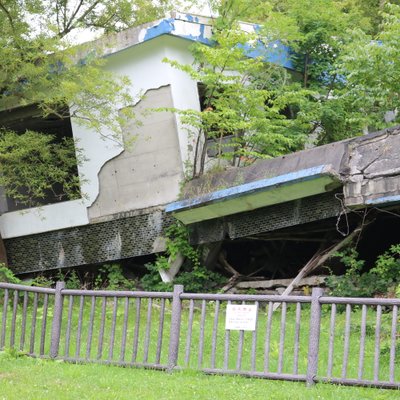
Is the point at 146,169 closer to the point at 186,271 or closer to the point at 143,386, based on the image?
the point at 186,271

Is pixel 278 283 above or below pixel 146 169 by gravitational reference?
below

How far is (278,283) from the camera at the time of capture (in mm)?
12773

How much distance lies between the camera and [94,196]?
565 inches

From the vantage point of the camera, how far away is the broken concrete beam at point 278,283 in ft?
39.9

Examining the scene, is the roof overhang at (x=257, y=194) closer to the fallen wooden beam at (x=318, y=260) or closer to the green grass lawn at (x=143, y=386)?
the fallen wooden beam at (x=318, y=260)

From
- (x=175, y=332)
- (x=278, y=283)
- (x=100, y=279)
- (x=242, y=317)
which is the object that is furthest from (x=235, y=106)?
(x=242, y=317)

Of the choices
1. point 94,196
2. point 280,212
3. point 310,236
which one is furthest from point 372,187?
point 94,196

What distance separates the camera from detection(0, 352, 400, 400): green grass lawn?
6250mm

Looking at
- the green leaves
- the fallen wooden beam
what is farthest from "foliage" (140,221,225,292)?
the green leaves

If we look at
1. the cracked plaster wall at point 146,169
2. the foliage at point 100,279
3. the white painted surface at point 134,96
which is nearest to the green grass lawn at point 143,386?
the foliage at point 100,279

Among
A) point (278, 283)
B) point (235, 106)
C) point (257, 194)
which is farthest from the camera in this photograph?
point (235, 106)

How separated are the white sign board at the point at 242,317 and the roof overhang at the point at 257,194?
4.00m

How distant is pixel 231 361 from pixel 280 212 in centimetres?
447

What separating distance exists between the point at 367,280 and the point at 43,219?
7.39 meters
